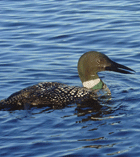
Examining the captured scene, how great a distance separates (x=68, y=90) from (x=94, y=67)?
717 millimetres

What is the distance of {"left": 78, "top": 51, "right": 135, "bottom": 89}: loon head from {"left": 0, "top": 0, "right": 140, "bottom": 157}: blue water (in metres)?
0.36

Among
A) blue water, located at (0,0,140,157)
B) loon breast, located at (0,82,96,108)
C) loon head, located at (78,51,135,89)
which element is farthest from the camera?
loon head, located at (78,51,135,89)

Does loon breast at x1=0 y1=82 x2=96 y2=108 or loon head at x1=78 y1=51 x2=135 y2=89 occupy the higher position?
loon head at x1=78 y1=51 x2=135 y2=89

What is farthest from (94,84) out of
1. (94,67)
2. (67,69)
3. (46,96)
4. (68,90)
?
(67,69)

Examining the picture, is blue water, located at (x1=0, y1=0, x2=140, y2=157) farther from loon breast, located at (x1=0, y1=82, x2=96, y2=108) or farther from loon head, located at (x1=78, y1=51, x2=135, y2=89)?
loon head, located at (x1=78, y1=51, x2=135, y2=89)

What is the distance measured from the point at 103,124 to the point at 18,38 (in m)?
4.85

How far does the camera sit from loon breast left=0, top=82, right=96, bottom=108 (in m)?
5.61

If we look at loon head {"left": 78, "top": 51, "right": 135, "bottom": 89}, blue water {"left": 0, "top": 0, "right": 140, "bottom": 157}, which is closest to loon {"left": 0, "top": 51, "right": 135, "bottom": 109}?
loon head {"left": 78, "top": 51, "right": 135, "bottom": 89}

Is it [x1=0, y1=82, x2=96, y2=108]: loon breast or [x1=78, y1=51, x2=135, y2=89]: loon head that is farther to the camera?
[x1=78, y1=51, x2=135, y2=89]: loon head

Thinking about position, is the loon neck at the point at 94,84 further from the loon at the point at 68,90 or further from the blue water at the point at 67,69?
the blue water at the point at 67,69

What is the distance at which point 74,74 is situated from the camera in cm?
729

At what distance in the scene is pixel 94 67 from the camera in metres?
6.35

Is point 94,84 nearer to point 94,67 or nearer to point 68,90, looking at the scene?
point 94,67

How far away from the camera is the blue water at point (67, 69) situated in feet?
15.1
